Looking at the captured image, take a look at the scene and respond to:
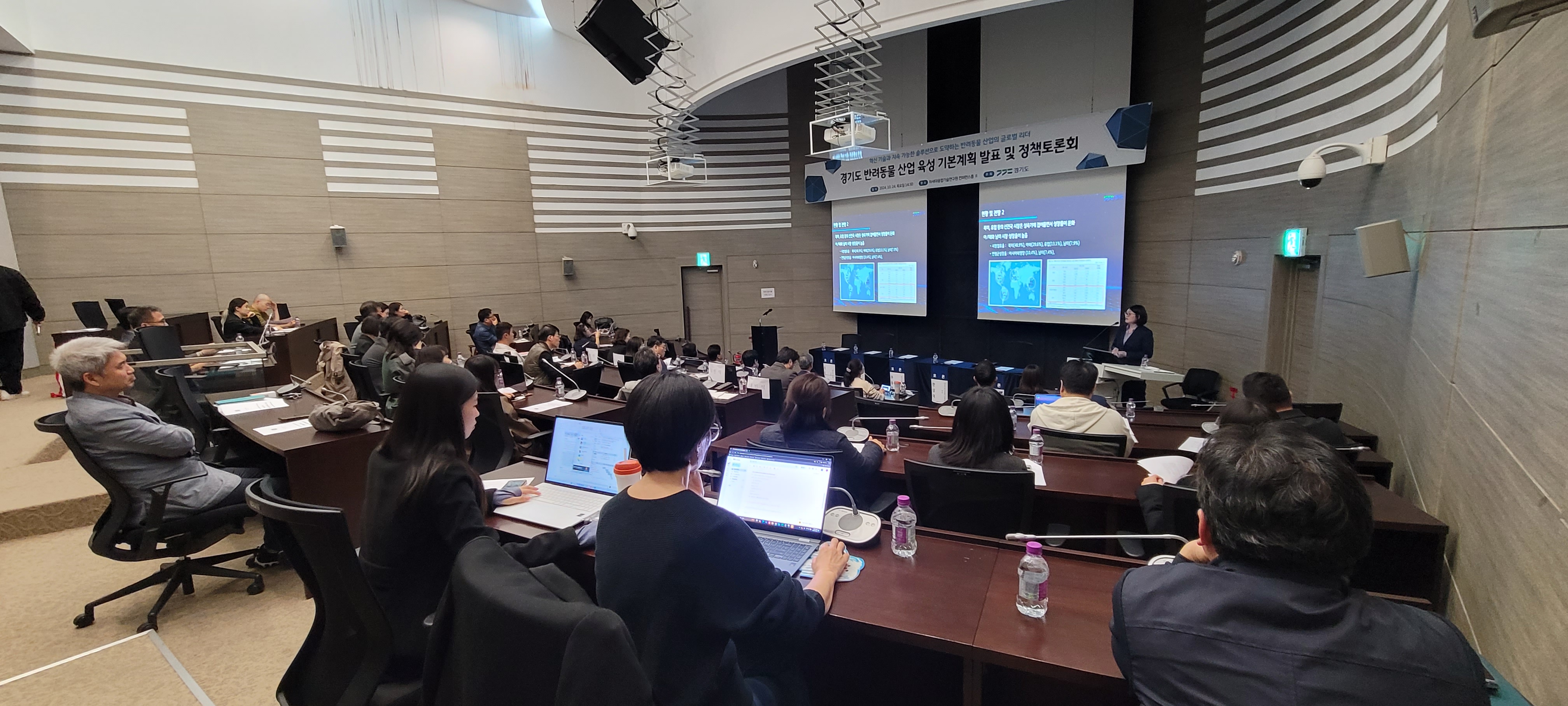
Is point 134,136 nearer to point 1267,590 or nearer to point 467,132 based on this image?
point 467,132

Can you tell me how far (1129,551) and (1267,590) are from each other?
4.64 ft

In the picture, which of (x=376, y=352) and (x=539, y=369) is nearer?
(x=376, y=352)

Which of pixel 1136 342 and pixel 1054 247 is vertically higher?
pixel 1054 247

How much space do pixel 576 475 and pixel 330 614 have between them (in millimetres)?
998

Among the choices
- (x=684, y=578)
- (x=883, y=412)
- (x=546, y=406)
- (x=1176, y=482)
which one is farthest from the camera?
(x=546, y=406)

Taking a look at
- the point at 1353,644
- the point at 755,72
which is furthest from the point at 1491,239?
the point at 755,72

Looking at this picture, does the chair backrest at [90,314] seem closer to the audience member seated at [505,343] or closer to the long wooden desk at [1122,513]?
the audience member seated at [505,343]

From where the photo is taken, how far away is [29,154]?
6656mm

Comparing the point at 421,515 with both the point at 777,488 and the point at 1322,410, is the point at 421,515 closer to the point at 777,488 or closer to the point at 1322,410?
the point at 777,488

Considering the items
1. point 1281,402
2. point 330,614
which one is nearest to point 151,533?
point 330,614

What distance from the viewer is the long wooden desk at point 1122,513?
6.76ft

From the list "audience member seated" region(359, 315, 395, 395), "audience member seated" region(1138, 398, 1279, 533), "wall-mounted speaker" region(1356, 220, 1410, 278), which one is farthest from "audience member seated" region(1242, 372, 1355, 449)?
"audience member seated" region(359, 315, 395, 395)

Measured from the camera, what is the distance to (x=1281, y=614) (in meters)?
1.01

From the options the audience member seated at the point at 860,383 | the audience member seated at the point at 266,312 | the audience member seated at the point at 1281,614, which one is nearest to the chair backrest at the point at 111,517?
the audience member seated at the point at 1281,614
